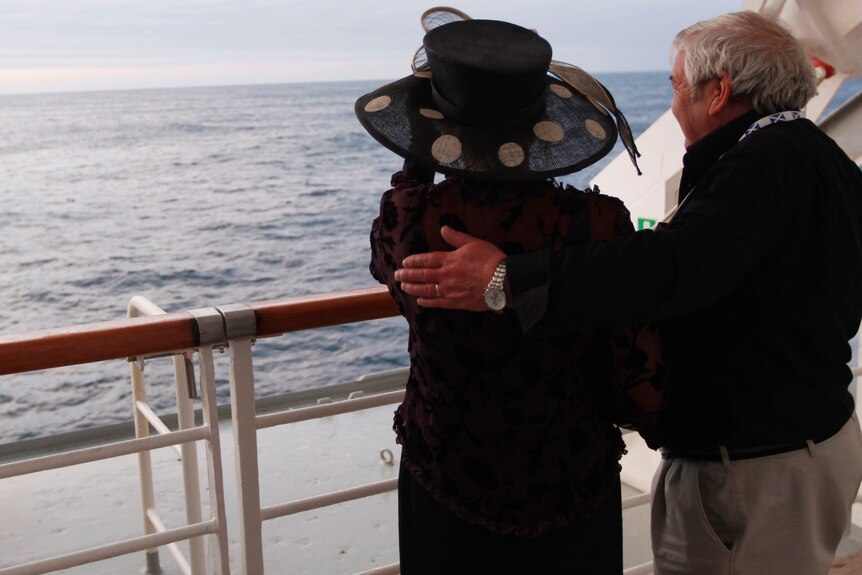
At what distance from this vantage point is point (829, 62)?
2.74m

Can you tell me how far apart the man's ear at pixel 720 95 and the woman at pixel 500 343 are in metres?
0.16

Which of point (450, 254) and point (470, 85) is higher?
point (470, 85)

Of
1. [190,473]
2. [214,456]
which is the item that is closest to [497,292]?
[214,456]

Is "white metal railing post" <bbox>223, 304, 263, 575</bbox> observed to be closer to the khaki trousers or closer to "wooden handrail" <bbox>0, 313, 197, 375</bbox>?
"wooden handrail" <bbox>0, 313, 197, 375</bbox>

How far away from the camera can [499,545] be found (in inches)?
40.4

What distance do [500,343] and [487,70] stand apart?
29 centimetres

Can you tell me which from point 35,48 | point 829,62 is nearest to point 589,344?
point 829,62

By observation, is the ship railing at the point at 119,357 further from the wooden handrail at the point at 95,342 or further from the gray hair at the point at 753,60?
the gray hair at the point at 753,60

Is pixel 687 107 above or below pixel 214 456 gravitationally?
above

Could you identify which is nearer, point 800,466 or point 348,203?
point 800,466

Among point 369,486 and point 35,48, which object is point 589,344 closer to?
point 369,486

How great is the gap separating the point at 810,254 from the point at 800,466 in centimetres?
29

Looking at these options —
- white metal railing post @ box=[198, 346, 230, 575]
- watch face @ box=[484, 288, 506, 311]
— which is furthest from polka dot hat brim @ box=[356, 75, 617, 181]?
white metal railing post @ box=[198, 346, 230, 575]

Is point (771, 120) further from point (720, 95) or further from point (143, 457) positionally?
point (143, 457)
